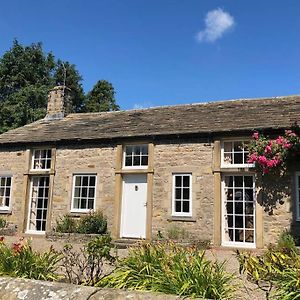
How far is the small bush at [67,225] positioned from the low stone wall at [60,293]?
11.3m

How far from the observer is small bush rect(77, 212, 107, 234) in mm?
13891

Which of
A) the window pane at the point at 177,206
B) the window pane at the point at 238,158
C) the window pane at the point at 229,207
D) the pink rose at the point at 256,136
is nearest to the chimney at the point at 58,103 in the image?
the window pane at the point at 177,206

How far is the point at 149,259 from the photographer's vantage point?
5324 mm

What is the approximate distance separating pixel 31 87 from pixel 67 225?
22.2 m

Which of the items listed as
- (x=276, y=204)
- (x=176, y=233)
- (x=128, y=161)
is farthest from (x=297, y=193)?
(x=128, y=161)

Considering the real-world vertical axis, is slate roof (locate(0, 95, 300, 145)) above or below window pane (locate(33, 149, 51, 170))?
above

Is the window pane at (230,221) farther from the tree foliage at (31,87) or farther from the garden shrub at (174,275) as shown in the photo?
the tree foliage at (31,87)

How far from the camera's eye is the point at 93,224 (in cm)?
1395

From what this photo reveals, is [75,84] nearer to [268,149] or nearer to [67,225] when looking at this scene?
[67,225]

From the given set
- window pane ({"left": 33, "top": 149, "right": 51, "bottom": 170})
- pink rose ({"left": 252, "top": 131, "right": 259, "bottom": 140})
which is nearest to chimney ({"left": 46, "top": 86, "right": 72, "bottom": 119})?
window pane ({"left": 33, "top": 149, "right": 51, "bottom": 170})

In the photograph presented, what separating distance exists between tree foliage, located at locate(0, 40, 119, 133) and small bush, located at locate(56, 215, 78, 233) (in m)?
18.5

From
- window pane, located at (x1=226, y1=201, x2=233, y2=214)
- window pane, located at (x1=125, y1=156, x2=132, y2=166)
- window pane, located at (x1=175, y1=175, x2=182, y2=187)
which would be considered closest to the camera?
window pane, located at (x1=226, y1=201, x2=233, y2=214)

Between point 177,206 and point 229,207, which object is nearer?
point 229,207

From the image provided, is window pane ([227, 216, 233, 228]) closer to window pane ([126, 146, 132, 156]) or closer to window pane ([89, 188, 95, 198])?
window pane ([126, 146, 132, 156])
